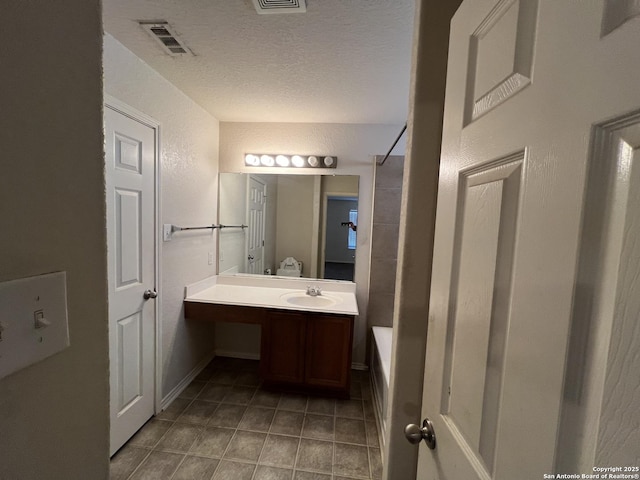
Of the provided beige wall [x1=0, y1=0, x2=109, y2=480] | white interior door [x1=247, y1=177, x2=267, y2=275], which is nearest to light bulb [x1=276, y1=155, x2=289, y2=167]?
white interior door [x1=247, y1=177, x2=267, y2=275]

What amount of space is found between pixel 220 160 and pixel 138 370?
193cm

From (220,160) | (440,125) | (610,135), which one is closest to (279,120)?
(220,160)

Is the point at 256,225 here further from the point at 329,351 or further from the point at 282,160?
the point at 329,351

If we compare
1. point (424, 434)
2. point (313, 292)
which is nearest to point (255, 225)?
point (313, 292)

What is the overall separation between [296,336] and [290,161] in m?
1.63

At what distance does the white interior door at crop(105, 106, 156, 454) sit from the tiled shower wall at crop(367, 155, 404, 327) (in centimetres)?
183

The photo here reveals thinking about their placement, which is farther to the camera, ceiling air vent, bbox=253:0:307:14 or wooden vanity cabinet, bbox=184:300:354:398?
wooden vanity cabinet, bbox=184:300:354:398

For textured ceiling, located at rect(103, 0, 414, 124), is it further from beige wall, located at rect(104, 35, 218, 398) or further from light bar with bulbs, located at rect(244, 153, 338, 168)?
light bar with bulbs, located at rect(244, 153, 338, 168)

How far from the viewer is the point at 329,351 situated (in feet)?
7.43

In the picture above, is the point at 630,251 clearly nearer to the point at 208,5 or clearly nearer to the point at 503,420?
the point at 503,420

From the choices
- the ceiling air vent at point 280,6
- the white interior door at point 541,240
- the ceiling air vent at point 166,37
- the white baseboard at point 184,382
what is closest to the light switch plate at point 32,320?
the white interior door at point 541,240

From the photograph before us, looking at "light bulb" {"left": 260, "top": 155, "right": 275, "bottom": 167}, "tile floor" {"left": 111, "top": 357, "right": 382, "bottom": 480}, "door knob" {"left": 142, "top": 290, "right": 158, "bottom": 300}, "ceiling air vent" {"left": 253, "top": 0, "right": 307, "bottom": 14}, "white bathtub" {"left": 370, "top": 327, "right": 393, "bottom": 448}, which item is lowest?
"tile floor" {"left": 111, "top": 357, "right": 382, "bottom": 480}

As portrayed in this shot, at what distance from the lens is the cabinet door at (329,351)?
224 centimetres

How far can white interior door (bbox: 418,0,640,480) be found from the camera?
0.30 m
